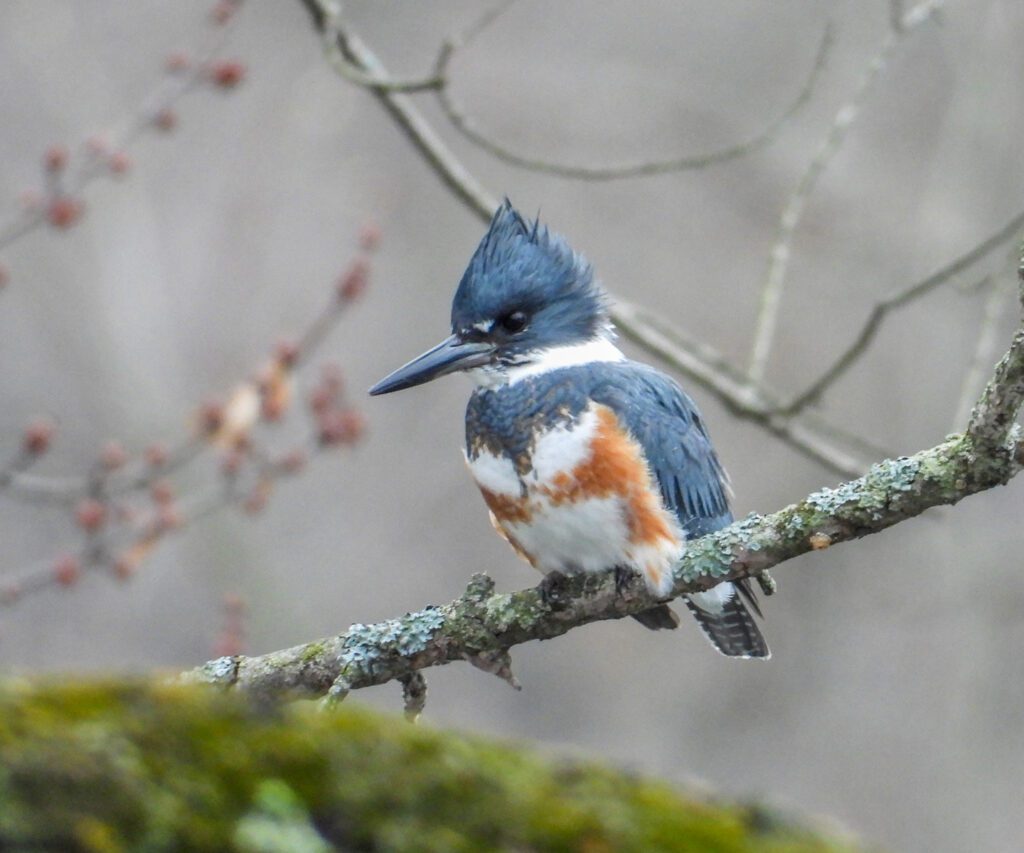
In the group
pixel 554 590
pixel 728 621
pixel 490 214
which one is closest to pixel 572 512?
pixel 554 590

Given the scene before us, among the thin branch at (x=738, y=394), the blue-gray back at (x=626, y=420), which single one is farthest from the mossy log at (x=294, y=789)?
the thin branch at (x=738, y=394)

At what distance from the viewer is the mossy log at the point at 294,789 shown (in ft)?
3.32

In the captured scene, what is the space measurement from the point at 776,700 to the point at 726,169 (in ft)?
9.41

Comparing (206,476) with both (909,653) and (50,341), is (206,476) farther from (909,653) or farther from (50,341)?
(909,653)

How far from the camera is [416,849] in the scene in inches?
41.4

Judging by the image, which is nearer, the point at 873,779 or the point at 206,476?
the point at 206,476

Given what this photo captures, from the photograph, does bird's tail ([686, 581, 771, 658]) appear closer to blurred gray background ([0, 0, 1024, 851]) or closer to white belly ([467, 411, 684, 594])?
white belly ([467, 411, 684, 594])

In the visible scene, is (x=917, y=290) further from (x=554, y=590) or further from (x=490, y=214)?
(x=554, y=590)

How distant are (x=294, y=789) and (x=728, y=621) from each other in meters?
2.62

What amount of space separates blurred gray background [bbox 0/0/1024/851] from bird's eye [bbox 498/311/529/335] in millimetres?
3230

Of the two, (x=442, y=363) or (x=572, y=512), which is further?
(x=442, y=363)

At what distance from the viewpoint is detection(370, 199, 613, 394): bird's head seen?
136 inches

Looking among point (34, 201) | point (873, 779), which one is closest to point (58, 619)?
point (34, 201)

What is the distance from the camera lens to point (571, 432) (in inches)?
125
